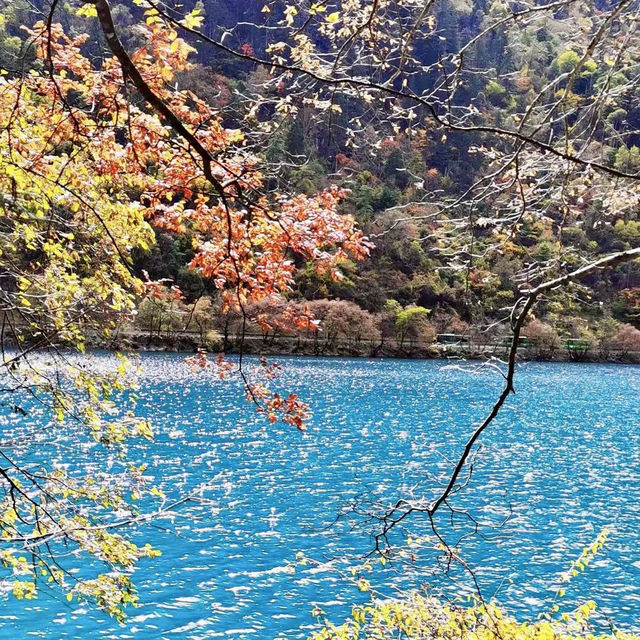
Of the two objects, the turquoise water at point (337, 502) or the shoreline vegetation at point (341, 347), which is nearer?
the turquoise water at point (337, 502)

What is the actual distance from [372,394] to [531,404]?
8221 millimetres

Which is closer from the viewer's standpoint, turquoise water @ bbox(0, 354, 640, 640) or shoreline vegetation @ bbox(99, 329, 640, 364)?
turquoise water @ bbox(0, 354, 640, 640)

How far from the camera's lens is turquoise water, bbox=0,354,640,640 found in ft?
30.4

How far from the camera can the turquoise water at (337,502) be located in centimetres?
926

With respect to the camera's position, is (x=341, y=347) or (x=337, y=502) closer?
(x=337, y=502)

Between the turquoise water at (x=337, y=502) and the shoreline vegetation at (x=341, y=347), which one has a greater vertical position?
the shoreline vegetation at (x=341, y=347)

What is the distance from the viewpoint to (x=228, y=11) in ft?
347

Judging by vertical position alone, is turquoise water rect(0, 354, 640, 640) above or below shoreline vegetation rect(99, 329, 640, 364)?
below

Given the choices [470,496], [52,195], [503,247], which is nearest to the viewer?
[503,247]

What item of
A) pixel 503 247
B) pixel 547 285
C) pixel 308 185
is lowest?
pixel 547 285

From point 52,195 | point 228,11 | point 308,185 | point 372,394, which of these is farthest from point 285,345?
point 228,11

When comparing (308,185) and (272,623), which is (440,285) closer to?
(308,185)

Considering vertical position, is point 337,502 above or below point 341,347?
below

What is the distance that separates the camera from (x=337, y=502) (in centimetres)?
1495
